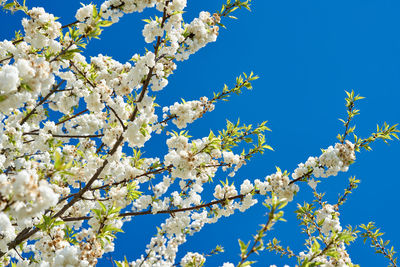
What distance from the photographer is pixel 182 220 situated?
672cm

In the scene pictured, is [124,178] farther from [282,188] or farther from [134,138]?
[282,188]

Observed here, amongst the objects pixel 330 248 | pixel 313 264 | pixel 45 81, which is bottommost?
pixel 313 264

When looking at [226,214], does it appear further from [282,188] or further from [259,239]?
[259,239]

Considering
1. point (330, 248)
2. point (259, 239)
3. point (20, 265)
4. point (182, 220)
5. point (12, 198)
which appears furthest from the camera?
point (182, 220)

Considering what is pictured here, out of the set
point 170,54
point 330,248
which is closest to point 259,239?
point 330,248

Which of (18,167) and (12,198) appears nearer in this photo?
(12,198)

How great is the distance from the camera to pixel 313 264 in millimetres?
2725

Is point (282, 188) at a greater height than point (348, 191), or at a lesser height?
lesser

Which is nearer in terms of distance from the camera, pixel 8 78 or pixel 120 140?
pixel 8 78

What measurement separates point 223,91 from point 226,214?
2588 mm

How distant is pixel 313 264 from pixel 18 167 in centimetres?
556

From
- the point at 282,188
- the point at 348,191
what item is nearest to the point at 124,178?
the point at 282,188

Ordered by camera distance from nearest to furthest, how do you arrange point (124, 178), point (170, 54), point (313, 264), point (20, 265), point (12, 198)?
point (12, 198) → point (313, 264) → point (170, 54) → point (20, 265) → point (124, 178)

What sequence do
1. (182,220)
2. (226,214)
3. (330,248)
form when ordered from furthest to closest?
1. (182,220)
2. (226,214)
3. (330,248)
